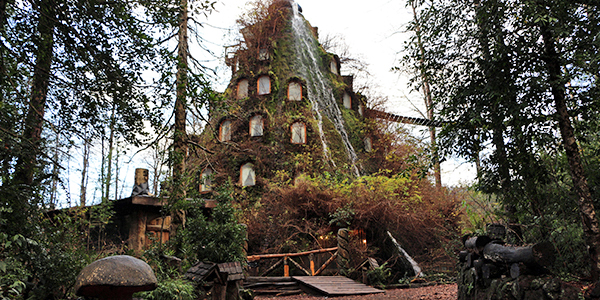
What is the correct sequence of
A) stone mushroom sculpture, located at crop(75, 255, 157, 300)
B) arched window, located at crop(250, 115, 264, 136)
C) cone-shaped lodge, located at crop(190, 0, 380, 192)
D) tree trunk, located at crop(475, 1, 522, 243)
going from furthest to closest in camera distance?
arched window, located at crop(250, 115, 264, 136)
cone-shaped lodge, located at crop(190, 0, 380, 192)
tree trunk, located at crop(475, 1, 522, 243)
stone mushroom sculpture, located at crop(75, 255, 157, 300)

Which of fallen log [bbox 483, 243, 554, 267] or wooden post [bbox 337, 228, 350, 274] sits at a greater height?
fallen log [bbox 483, 243, 554, 267]

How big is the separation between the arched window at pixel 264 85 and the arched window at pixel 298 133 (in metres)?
3.04

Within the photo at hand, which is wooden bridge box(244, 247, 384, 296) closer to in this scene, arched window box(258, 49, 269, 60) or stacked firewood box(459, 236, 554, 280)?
stacked firewood box(459, 236, 554, 280)

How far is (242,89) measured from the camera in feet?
75.0

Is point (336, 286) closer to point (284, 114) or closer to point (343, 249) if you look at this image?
point (343, 249)

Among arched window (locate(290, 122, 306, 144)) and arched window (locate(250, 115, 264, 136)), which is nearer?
arched window (locate(290, 122, 306, 144))

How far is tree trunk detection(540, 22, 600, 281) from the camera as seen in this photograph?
5.53 m

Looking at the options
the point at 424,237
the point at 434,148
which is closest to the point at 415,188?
the point at 424,237

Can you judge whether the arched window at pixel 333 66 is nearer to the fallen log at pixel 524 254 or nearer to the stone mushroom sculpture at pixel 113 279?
the fallen log at pixel 524 254

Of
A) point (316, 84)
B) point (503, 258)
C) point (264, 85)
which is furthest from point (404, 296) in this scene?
point (264, 85)

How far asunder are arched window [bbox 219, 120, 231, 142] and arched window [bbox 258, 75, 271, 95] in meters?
2.54

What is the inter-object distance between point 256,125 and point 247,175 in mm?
2846

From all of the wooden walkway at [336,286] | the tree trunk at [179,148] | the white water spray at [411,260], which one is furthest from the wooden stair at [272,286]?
the white water spray at [411,260]

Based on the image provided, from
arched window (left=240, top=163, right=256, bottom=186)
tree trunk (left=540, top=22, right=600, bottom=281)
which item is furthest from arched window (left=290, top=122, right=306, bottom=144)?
tree trunk (left=540, top=22, right=600, bottom=281)
